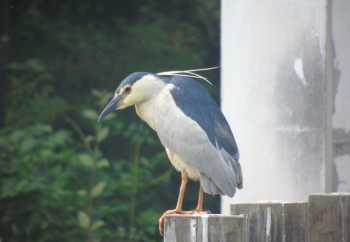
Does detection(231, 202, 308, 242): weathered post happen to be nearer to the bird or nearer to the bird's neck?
the bird

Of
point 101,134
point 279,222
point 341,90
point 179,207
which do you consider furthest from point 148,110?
point 101,134

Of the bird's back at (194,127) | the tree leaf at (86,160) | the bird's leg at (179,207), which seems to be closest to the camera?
the bird's leg at (179,207)

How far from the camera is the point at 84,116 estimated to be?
1037 centimetres

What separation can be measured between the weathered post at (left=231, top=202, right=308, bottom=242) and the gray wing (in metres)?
0.38

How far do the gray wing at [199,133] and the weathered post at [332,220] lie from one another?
0.68m

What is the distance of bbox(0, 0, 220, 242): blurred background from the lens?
10195 mm

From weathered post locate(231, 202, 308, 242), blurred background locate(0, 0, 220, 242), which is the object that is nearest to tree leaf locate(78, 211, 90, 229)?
blurred background locate(0, 0, 220, 242)

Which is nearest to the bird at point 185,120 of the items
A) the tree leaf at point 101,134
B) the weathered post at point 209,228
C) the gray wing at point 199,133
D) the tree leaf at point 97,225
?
the gray wing at point 199,133

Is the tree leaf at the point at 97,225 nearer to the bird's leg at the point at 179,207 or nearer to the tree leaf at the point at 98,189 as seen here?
the tree leaf at the point at 98,189

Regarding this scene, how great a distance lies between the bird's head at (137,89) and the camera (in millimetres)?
5676

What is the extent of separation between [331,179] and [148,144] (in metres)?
4.82

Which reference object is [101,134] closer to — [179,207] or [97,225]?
[97,225]

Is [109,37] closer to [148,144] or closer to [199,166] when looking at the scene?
[148,144]

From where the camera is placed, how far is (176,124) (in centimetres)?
573
